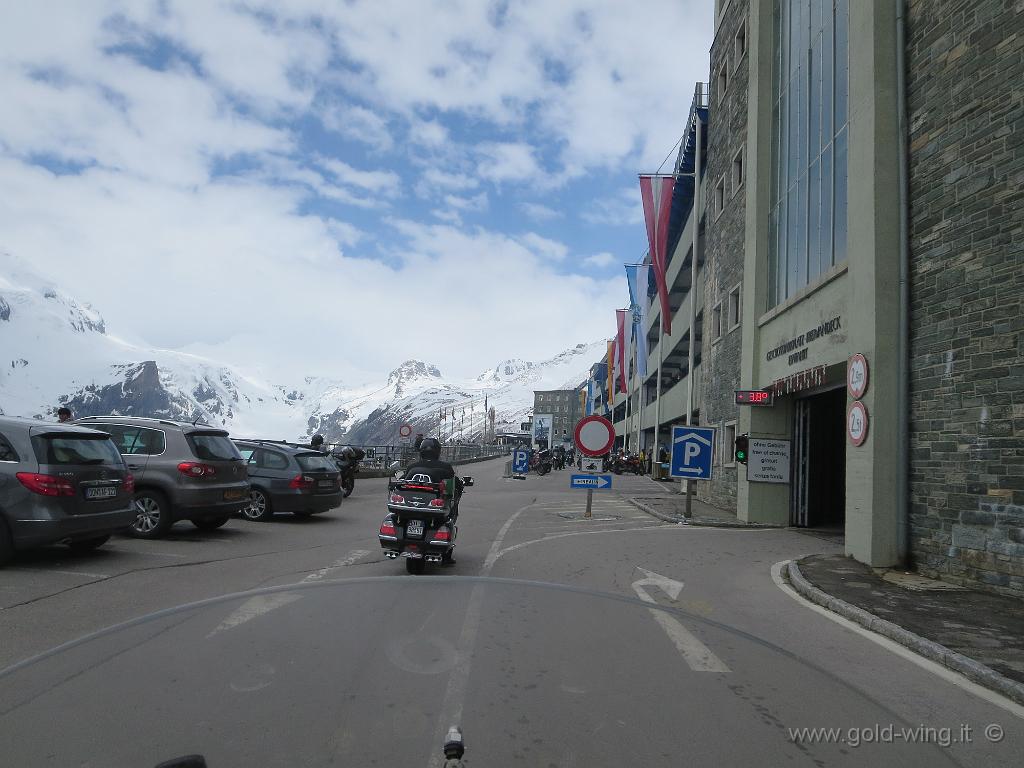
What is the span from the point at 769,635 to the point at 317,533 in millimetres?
8278

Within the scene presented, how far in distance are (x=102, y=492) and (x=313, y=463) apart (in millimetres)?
6288

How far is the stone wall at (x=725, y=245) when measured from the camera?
20.1 m

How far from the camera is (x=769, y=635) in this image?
6348mm

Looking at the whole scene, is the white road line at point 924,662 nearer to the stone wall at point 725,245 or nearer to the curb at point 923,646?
the curb at point 923,646

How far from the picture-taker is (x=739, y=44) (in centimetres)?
2169

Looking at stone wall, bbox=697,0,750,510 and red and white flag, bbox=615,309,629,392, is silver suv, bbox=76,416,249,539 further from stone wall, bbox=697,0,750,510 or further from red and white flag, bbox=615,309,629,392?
red and white flag, bbox=615,309,629,392

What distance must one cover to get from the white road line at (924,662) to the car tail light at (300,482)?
9.04 meters

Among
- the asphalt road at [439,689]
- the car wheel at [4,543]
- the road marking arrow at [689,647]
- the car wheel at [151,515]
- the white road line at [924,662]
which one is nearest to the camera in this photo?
the asphalt road at [439,689]

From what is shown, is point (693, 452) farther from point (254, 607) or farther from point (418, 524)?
point (254, 607)

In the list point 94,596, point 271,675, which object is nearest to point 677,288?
point 94,596

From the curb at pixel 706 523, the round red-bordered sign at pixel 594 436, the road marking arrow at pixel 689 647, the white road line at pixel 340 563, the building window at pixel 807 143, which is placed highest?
the building window at pixel 807 143

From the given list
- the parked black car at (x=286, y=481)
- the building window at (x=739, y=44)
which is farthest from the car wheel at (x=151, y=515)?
the building window at (x=739, y=44)

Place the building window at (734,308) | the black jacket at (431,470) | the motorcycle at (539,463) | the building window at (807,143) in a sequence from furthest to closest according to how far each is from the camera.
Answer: the motorcycle at (539,463) < the building window at (734,308) < the building window at (807,143) < the black jacket at (431,470)

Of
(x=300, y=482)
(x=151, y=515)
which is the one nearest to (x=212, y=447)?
(x=151, y=515)
